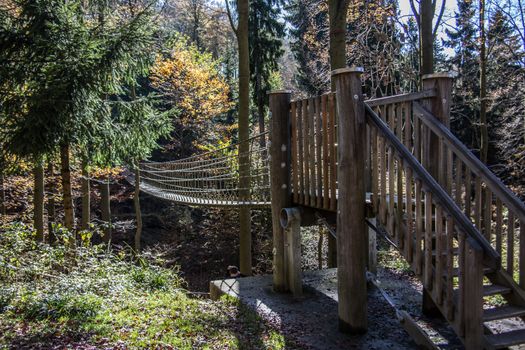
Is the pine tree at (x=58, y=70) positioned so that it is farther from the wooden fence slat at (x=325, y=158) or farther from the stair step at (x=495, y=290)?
the stair step at (x=495, y=290)

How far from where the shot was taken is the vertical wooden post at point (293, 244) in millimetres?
4020

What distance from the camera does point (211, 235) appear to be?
12.3m

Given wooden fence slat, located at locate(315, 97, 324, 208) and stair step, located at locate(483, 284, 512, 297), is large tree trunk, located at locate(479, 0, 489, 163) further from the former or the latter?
stair step, located at locate(483, 284, 512, 297)

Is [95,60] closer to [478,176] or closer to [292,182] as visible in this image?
[292,182]

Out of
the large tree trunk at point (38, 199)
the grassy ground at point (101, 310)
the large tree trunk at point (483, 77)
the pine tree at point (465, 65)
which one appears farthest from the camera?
the pine tree at point (465, 65)

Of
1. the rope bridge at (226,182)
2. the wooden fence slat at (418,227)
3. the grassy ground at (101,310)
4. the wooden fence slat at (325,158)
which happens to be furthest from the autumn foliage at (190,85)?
the wooden fence slat at (418,227)

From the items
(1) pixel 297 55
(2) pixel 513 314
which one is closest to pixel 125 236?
(1) pixel 297 55

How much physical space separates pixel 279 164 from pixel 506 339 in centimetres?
240

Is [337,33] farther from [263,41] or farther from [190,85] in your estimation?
[190,85]

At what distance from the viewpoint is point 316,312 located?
3680 millimetres

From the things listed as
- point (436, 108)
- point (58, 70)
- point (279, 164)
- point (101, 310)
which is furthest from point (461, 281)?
point (58, 70)

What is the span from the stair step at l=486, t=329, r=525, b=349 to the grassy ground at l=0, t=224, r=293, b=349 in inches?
50.7

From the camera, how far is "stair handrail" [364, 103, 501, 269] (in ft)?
7.16

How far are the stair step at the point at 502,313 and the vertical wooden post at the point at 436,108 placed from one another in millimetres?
803
